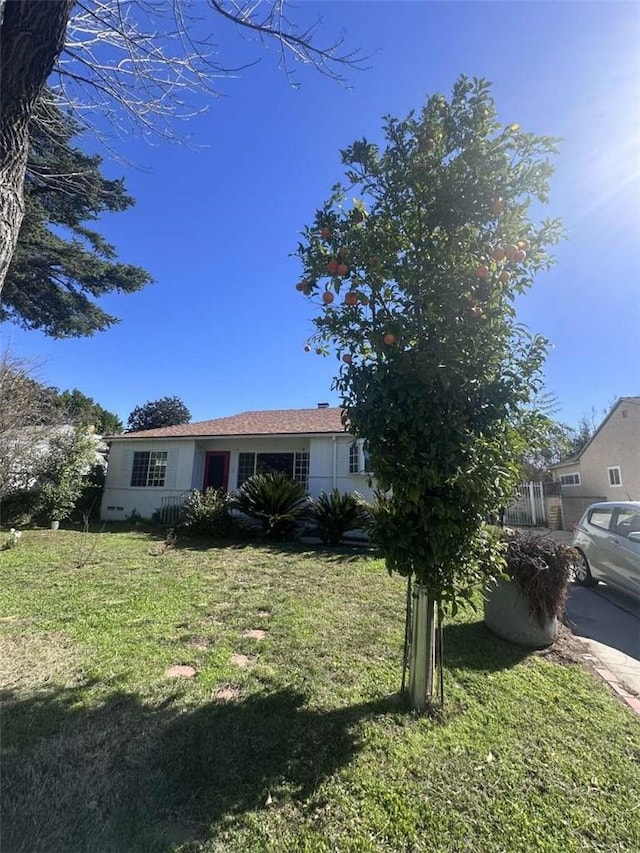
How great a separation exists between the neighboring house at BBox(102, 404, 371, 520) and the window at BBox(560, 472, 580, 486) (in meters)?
13.3

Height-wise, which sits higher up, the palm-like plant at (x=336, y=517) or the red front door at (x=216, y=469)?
the red front door at (x=216, y=469)

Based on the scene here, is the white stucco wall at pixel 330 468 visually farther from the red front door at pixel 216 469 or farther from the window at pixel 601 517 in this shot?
the window at pixel 601 517

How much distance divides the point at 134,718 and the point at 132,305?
12.3 meters

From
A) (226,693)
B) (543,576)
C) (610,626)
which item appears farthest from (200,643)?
(610,626)

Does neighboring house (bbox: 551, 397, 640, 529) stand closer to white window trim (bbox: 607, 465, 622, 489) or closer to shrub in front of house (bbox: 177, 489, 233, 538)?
white window trim (bbox: 607, 465, 622, 489)

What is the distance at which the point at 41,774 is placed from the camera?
87.4 inches

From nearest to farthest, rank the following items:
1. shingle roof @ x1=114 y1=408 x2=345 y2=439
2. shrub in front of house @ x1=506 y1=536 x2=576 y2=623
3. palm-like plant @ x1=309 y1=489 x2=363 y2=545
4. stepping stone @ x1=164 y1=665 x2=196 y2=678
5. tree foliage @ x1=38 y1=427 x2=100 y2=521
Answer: stepping stone @ x1=164 y1=665 x2=196 y2=678 → shrub in front of house @ x1=506 y1=536 x2=576 y2=623 → palm-like plant @ x1=309 y1=489 x2=363 y2=545 → tree foliage @ x1=38 y1=427 x2=100 y2=521 → shingle roof @ x1=114 y1=408 x2=345 y2=439

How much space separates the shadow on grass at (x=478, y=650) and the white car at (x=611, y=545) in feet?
7.47

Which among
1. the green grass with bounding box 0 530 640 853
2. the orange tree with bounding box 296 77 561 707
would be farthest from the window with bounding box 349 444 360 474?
the orange tree with bounding box 296 77 561 707

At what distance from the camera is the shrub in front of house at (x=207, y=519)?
1138 cm

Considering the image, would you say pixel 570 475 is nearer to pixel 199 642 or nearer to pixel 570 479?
pixel 570 479

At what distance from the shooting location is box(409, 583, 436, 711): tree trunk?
2990mm

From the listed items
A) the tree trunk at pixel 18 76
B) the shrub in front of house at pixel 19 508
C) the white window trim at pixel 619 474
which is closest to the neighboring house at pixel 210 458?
the shrub in front of house at pixel 19 508

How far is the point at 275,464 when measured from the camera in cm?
1503
